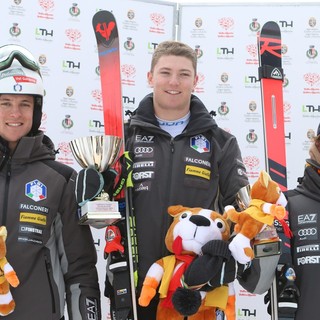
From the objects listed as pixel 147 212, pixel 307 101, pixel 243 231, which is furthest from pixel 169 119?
pixel 307 101

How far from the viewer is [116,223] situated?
2.36m

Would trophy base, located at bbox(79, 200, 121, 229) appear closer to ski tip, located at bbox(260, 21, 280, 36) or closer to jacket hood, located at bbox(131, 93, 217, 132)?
jacket hood, located at bbox(131, 93, 217, 132)

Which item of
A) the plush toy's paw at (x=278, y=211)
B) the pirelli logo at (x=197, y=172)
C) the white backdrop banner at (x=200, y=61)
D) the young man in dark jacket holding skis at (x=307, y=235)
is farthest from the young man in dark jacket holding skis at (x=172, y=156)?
the white backdrop banner at (x=200, y=61)

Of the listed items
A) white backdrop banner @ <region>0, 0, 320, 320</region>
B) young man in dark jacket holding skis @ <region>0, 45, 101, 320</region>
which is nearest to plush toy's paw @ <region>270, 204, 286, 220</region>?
young man in dark jacket holding skis @ <region>0, 45, 101, 320</region>

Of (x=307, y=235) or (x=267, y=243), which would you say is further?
(x=307, y=235)

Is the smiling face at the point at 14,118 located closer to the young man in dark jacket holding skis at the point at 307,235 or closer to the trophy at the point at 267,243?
the trophy at the point at 267,243

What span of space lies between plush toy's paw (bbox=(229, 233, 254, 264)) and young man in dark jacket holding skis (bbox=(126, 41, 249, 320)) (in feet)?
1.08

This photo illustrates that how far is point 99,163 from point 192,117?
51cm

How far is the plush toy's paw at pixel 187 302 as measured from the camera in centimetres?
207

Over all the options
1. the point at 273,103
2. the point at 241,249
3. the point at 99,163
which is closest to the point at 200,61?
the point at 273,103

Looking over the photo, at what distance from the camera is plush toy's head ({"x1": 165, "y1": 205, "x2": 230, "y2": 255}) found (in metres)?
2.18

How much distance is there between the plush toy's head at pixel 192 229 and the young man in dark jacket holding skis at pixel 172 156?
0.30 ft

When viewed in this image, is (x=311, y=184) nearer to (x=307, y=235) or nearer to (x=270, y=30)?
(x=307, y=235)

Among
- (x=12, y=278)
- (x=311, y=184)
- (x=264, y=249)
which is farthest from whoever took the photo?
(x=311, y=184)
